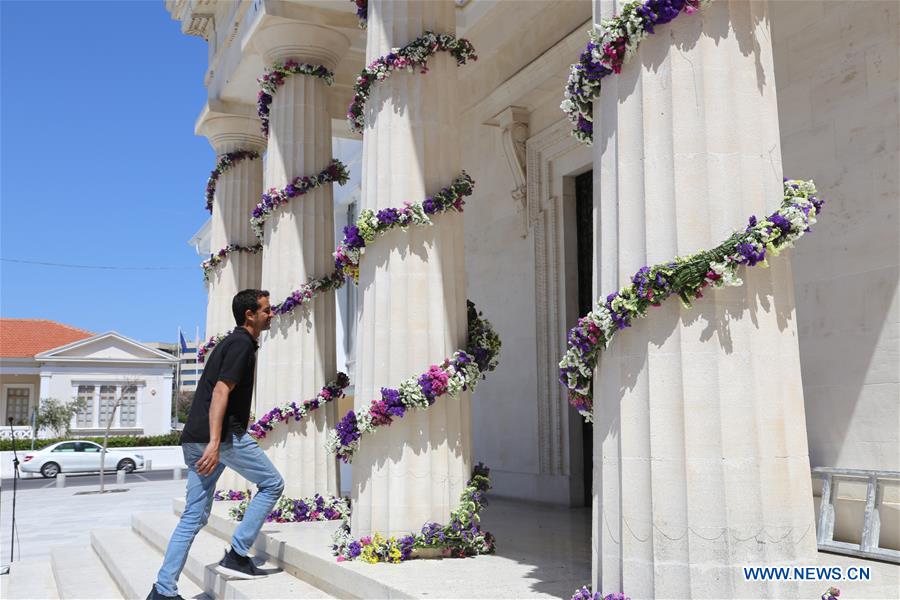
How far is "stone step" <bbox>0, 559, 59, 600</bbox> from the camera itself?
849 cm

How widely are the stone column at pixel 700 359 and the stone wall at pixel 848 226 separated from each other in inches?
118

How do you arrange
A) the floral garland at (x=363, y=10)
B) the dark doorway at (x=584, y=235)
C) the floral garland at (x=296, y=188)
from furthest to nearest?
the dark doorway at (x=584, y=235) < the floral garland at (x=296, y=188) < the floral garland at (x=363, y=10)

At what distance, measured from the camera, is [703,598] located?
3664mm

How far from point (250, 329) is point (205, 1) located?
10.3 m

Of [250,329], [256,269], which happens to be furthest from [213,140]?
[250,329]

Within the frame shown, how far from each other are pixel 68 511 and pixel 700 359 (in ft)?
60.9

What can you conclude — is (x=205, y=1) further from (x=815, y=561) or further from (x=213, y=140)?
(x=815, y=561)

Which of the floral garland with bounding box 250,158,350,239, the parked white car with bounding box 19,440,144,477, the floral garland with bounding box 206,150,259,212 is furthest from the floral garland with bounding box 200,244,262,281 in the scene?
the parked white car with bounding box 19,440,144,477

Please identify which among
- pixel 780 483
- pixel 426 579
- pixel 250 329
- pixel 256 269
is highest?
pixel 256 269

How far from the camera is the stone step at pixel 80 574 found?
25.9 ft

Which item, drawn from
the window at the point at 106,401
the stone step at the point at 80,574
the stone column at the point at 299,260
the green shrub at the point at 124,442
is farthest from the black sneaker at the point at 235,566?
the window at the point at 106,401

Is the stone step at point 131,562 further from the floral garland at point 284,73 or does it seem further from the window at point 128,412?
the window at point 128,412

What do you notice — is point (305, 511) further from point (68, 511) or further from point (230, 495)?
point (68, 511)

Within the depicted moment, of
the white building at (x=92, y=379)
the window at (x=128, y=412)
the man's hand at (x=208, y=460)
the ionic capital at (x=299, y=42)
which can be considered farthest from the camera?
the window at (x=128, y=412)
